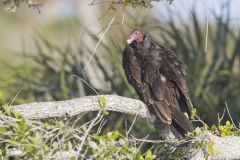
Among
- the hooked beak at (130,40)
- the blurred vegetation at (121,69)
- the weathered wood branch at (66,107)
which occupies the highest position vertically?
the hooked beak at (130,40)

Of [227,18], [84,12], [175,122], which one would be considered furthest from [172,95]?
[84,12]

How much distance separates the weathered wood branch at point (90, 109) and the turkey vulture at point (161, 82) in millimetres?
618

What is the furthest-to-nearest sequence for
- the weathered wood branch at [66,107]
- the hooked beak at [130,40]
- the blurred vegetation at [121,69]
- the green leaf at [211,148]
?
1. the blurred vegetation at [121,69]
2. the hooked beak at [130,40]
3. the weathered wood branch at [66,107]
4. the green leaf at [211,148]

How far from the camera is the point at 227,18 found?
7090 mm

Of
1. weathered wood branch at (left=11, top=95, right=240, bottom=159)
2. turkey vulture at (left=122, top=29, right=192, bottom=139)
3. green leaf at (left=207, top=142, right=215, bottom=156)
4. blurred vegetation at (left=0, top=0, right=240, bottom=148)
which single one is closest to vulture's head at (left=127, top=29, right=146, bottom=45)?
turkey vulture at (left=122, top=29, right=192, bottom=139)

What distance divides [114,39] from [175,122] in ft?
7.87

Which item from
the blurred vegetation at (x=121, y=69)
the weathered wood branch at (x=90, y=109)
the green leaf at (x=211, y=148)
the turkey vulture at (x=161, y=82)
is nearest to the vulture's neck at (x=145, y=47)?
the turkey vulture at (x=161, y=82)

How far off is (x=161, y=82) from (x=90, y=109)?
113 cm

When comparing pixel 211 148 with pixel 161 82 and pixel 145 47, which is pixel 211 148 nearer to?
A: pixel 161 82

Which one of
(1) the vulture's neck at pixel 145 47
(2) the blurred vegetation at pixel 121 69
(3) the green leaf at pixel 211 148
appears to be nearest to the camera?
(3) the green leaf at pixel 211 148

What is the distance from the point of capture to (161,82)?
4953 mm

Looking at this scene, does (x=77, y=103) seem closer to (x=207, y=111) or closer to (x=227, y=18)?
(x=207, y=111)

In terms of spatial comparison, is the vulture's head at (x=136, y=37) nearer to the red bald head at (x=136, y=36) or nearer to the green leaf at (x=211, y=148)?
the red bald head at (x=136, y=36)

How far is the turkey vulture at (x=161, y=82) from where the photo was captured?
4.75 meters
